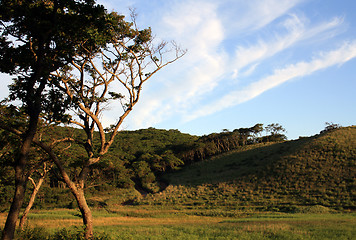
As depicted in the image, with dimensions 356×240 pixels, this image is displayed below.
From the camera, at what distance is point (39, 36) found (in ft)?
37.1

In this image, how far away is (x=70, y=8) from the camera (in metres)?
11.6

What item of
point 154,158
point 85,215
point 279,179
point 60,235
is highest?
point 154,158

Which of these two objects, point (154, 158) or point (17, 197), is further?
point (154, 158)

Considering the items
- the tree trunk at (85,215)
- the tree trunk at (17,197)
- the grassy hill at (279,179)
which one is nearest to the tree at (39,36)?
the tree trunk at (17,197)

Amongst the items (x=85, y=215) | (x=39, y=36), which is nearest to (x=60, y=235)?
(x=85, y=215)

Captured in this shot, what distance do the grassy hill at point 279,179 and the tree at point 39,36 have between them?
116 feet

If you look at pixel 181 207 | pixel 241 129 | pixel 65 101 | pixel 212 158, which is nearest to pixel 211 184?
pixel 181 207

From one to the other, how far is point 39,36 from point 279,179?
5097 cm

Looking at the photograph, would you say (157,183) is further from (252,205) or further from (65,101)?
(65,101)

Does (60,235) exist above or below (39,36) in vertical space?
below

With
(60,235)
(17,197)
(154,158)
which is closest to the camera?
(17,197)

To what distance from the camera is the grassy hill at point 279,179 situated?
135 ft

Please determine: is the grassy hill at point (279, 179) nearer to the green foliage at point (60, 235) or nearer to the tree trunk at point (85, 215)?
the green foliage at point (60, 235)

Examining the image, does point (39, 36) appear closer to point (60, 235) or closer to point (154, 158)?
point (60, 235)
